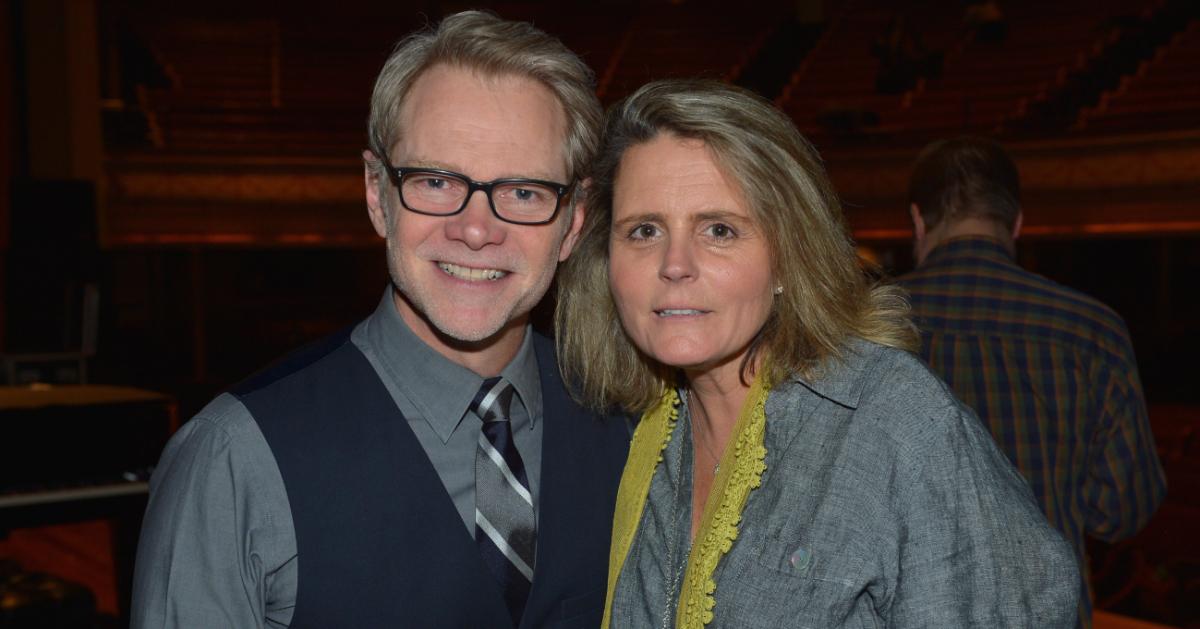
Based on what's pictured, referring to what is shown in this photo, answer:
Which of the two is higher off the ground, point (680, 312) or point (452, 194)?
point (452, 194)

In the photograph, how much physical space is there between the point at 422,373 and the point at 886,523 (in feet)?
2.15

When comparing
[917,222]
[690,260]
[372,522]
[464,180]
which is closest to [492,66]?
[464,180]

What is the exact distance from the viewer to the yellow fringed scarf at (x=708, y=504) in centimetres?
138

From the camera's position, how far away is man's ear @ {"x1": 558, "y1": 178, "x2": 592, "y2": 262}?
5.12 ft

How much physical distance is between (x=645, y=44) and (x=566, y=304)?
11985 mm

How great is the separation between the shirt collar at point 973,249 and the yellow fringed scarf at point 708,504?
4.13 feet

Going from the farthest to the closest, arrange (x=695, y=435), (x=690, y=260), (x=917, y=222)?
(x=917, y=222) → (x=695, y=435) → (x=690, y=260)

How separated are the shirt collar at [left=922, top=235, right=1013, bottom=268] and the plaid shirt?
58 millimetres

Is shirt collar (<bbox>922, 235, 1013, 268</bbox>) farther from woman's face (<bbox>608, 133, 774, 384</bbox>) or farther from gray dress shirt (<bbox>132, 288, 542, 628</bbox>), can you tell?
gray dress shirt (<bbox>132, 288, 542, 628</bbox>)

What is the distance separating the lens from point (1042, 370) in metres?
2.36

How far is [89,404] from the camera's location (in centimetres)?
309

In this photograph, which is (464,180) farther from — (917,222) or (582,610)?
(917,222)

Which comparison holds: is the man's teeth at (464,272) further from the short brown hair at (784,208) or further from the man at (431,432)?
the short brown hair at (784,208)

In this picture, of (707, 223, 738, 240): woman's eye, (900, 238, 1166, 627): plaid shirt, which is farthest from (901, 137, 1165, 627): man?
(707, 223, 738, 240): woman's eye
